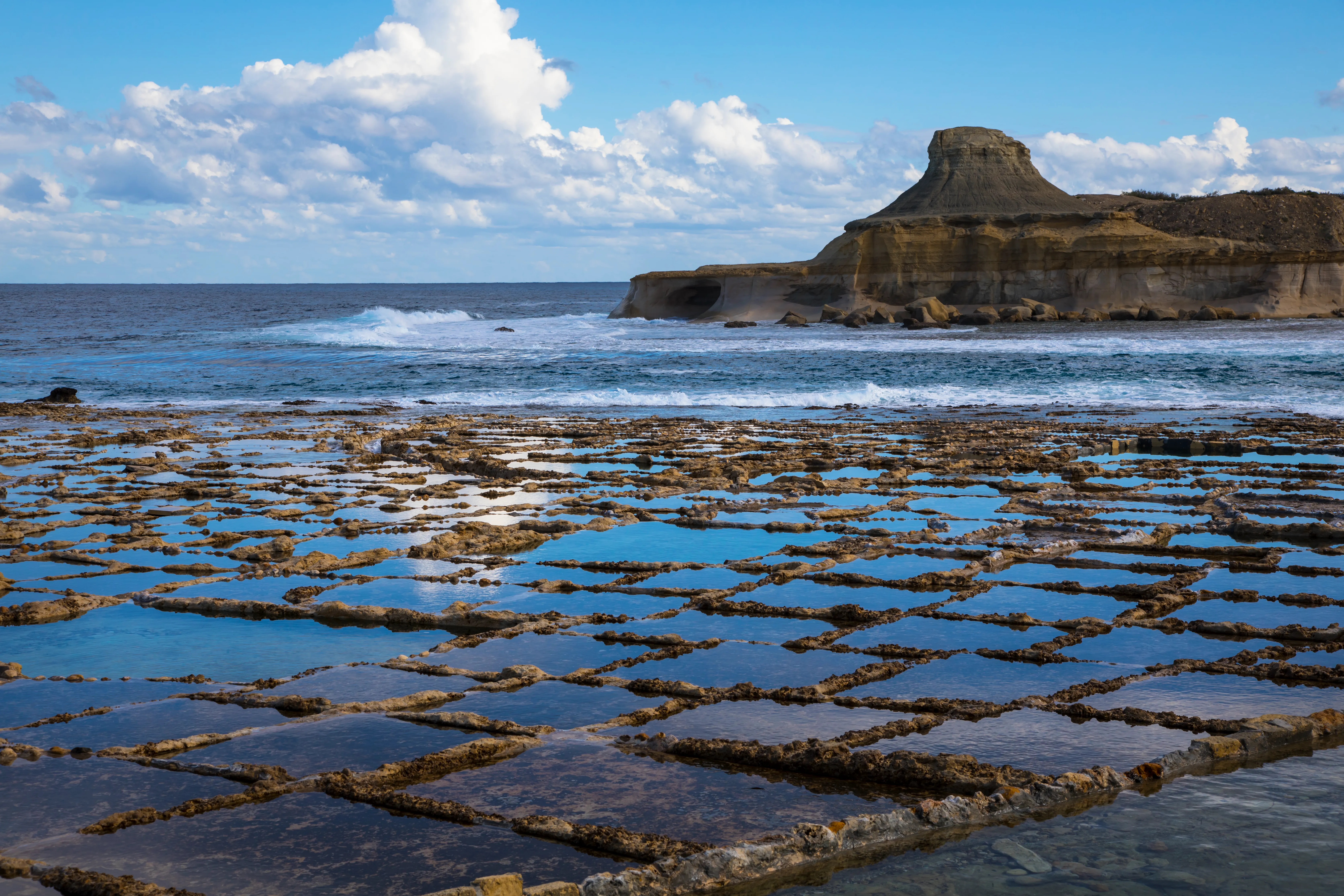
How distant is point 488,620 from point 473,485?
5.42 meters

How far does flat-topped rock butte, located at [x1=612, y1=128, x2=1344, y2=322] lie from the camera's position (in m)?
60.3

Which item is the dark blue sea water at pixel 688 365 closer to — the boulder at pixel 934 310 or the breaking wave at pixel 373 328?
the breaking wave at pixel 373 328

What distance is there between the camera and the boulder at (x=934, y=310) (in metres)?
58.2

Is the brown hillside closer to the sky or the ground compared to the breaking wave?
closer to the sky

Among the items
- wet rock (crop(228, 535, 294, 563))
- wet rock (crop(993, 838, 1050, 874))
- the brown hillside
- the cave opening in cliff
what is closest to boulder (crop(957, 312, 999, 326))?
the brown hillside

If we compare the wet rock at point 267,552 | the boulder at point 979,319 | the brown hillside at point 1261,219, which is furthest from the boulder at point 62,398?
the brown hillside at point 1261,219

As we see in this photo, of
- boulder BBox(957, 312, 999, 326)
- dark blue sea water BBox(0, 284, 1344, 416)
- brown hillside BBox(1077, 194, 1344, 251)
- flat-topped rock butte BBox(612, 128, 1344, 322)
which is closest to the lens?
dark blue sea water BBox(0, 284, 1344, 416)

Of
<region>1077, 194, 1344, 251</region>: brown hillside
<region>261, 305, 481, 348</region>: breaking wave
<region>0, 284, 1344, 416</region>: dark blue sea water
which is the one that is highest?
<region>1077, 194, 1344, 251</region>: brown hillside

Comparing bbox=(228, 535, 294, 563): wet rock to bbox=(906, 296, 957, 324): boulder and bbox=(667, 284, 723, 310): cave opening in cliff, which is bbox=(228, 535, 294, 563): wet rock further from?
bbox=(667, 284, 723, 310): cave opening in cliff

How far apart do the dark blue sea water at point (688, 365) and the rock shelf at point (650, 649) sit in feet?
39.9

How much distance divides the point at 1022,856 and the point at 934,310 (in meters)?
57.5

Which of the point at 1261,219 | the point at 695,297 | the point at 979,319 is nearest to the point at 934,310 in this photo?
the point at 979,319

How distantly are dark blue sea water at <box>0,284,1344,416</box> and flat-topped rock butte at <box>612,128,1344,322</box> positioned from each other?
511cm

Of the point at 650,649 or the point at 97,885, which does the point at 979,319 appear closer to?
the point at 650,649
